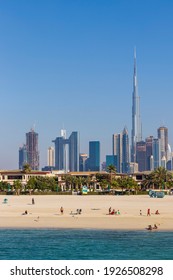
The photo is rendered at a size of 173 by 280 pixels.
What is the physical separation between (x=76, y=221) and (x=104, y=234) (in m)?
9.69

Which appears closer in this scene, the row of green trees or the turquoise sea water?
the turquoise sea water

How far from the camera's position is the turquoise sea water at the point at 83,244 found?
112 feet

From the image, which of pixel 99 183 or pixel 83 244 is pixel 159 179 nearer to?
pixel 99 183

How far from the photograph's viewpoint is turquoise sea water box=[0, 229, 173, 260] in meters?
34.1

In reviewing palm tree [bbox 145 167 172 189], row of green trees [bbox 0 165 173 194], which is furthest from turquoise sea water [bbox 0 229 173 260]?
palm tree [bbox 145 167 172 189]

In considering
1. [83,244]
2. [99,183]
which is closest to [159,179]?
[99,183]

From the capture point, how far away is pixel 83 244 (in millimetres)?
38344

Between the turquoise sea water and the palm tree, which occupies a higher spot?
the palm tree

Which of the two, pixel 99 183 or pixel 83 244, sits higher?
pixel 99 183

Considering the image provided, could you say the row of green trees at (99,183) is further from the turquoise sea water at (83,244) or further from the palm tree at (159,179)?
the turquoise sea water at (83,244)

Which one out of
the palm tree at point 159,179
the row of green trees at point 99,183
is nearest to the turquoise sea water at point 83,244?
the row of green trees at point 99,183

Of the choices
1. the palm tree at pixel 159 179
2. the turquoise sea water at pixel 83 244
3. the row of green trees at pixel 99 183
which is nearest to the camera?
the turquoise sea water at pixel 83 244

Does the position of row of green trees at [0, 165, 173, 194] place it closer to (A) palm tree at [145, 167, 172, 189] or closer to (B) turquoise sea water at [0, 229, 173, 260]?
(A) palm tree at [145, 167, 172, 189]
